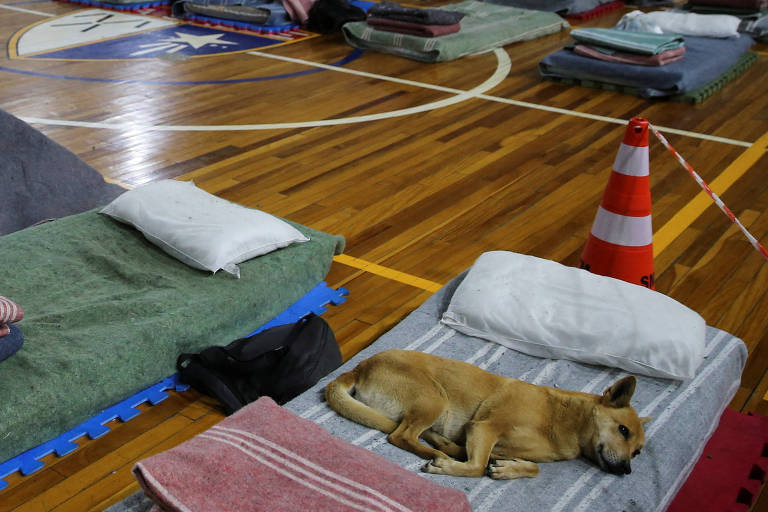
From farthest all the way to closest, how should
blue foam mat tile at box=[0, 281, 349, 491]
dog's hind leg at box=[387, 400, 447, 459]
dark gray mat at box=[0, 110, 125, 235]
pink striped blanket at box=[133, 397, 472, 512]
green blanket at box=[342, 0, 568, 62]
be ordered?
green blanket at box=[342, 0, 568, 62], dark gray mat at box=[0, 110, 125, 235], blue foam mat tile at box=[0, 281, 349, 491], dog's hind leg at box=[387, 400, 447, 459], pink striped blanket at box=[133, 397, 472, 512]

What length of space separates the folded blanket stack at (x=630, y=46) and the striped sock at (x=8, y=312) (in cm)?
420

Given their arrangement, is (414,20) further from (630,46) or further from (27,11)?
(27,11)

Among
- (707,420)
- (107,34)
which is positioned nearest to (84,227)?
(707,420)

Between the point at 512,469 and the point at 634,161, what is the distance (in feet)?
4.11

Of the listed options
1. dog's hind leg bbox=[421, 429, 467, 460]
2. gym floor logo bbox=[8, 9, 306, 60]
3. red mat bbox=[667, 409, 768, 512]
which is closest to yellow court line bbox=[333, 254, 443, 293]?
dog's hind leg bbox=[421, 429, 467, 460]

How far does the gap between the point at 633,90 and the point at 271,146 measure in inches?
97.0

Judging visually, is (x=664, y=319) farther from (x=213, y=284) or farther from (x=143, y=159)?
(x=143, y=159)

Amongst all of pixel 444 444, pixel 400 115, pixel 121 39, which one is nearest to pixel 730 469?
pixel 444 444

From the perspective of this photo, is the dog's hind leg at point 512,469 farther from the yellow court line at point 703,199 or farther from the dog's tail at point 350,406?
the yellow court line at point 703,199

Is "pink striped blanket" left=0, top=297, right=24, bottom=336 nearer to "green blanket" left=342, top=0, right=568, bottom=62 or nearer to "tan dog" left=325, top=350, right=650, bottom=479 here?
"tan dog" left=325, top=350, right=650, bottom=479

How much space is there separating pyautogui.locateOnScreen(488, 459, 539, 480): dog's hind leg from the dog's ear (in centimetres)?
24

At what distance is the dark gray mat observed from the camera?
3.04 m

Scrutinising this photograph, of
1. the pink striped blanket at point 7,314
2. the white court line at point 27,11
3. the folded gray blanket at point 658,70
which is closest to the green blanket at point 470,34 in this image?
the folded gray blanket at point 658,70

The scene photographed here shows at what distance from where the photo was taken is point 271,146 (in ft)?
13.9
